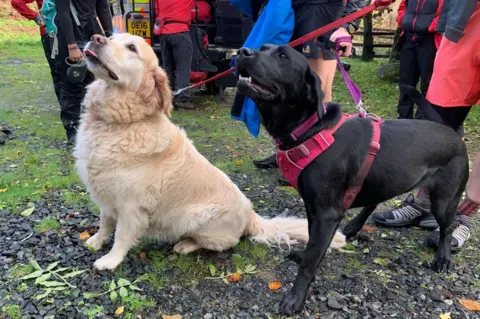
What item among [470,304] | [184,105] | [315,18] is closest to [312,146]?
[470,304]

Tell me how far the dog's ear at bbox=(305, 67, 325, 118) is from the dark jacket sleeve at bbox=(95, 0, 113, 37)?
12.7ft

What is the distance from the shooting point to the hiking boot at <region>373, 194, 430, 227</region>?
3.75 metres

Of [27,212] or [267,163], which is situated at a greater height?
[27,212]

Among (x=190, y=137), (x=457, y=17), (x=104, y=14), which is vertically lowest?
(x=190, y=137)

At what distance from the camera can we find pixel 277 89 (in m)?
2.47

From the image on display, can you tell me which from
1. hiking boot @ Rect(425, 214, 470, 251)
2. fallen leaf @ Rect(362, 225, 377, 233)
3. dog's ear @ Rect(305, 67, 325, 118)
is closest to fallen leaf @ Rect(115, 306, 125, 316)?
dog's ear @ Rect(305, 67, 325, 118)

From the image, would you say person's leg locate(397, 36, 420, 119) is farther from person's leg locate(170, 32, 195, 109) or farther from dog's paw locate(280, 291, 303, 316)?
person's leg locate(170, 32, 195, 109)

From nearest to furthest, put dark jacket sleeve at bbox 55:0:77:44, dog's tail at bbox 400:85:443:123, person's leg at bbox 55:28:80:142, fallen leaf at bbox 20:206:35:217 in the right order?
dog's tail at bbox 400:85:443:123 → fallen leaf at bbox 20:206:35:217 → dark jacket sleeve at bbox 55:0:77:44 → person's leg at bbox 55:28:80:142

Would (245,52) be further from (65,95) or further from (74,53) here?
(65,95)

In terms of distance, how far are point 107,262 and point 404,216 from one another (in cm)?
262

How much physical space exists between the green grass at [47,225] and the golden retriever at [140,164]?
23.8 inches

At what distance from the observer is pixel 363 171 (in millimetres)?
2680

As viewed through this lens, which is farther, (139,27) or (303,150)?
(139,27)

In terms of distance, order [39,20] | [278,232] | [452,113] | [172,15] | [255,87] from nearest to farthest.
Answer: [255,87]
[452,113]
[278,232]
[39,20]
[172,15]
